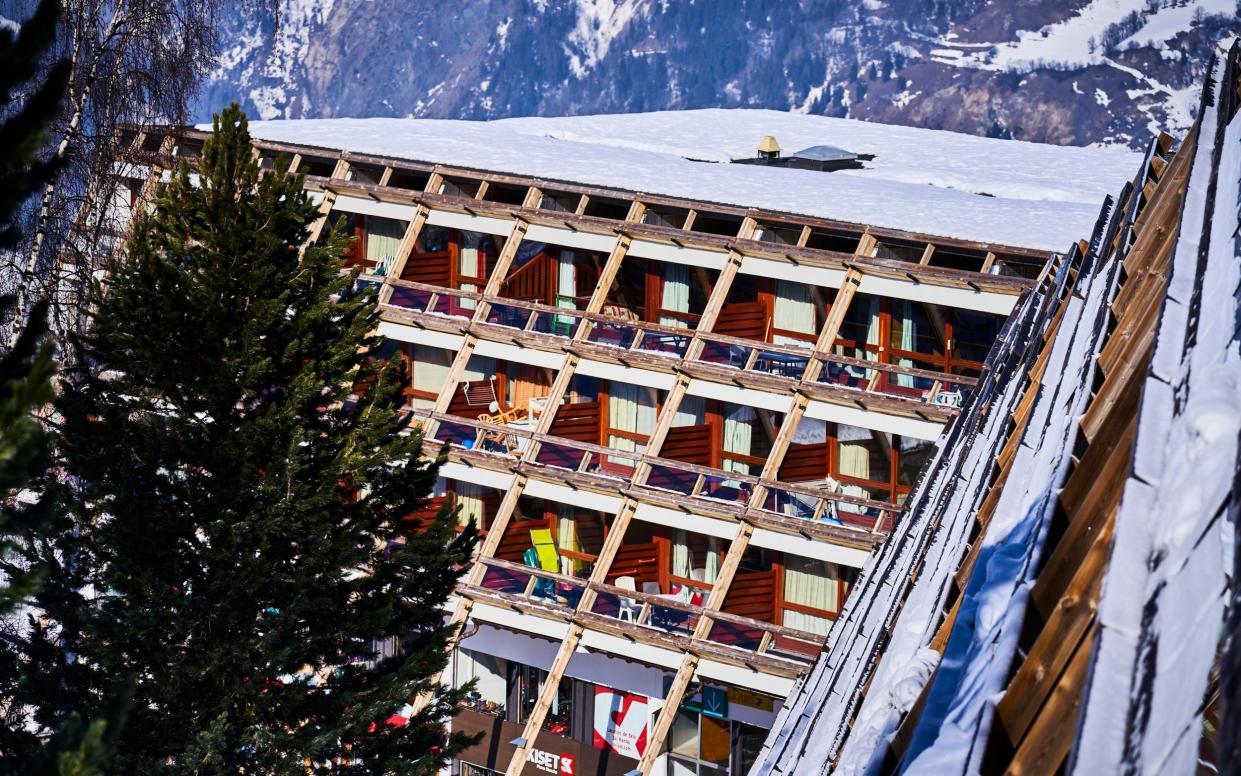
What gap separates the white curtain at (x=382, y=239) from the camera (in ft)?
117

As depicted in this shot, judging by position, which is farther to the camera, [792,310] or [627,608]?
[792,310]

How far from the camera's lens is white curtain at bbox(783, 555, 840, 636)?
28922mm

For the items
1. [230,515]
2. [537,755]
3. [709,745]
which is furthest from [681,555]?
[230,515]

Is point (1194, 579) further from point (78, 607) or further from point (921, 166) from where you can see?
point (921, 166)

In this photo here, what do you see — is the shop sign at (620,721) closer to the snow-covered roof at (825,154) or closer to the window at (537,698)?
the window at (537,698)

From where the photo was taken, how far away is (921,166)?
39375 mm

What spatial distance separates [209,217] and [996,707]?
566 inches

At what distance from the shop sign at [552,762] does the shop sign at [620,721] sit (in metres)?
0.67

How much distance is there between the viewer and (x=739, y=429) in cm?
3067

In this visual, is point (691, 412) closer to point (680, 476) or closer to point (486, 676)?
point (680, 476)

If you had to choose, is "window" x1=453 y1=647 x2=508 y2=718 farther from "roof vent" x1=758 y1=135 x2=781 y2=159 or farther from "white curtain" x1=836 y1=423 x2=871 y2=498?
"roof vent" x1=758 y1=135 x2=781 y2=159

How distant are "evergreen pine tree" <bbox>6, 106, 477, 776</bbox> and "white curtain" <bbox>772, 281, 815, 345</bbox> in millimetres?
14266

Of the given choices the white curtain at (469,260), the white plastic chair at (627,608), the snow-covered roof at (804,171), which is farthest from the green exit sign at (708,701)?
the white curtain at (469,260)

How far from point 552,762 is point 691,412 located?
765cm
